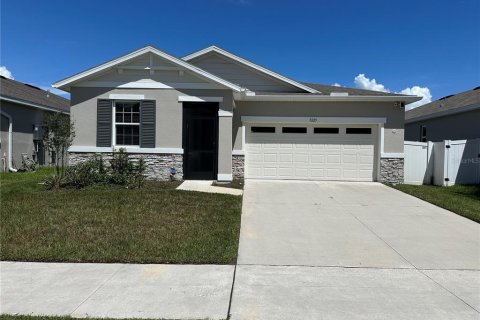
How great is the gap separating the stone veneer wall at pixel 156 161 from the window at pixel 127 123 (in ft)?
1.85

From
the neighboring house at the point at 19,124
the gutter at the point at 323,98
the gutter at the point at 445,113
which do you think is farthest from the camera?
the neighboring house at the point at 19,124

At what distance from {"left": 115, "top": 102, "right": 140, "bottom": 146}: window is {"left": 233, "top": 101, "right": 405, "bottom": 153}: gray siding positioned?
12.3 ft

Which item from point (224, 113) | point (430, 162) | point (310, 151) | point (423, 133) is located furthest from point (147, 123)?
point (423, 133)

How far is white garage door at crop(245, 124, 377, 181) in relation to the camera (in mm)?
14766

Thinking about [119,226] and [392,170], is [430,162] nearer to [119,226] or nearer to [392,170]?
[392,170]

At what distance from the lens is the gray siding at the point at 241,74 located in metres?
15.8

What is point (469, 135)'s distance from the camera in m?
17.1

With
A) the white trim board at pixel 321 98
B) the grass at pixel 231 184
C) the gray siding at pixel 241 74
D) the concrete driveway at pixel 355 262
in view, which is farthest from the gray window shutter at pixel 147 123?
the concrete driveway at pixel 355 262

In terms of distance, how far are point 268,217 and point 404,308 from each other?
4567 mm

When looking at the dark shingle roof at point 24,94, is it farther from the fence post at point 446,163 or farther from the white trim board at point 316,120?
the fence post at point 446,163

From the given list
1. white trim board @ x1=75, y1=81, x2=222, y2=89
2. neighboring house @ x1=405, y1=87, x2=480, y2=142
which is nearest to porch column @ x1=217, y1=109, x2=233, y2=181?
white trim board @ x1=75, y1=81, x2=222, y2=89

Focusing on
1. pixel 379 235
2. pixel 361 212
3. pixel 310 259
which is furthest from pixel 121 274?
pixel 361 212

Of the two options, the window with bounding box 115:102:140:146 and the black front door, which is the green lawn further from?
the window with bounding box 115:102:140:146

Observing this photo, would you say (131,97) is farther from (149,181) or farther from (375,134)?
(375,134)
